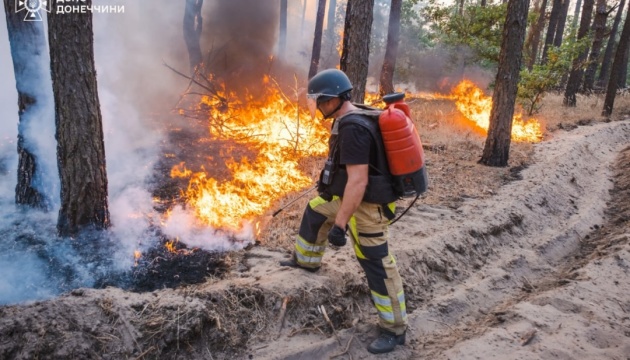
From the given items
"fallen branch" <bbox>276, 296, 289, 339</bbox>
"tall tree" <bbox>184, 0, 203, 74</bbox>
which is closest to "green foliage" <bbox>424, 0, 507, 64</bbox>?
"tall tree" <bbox>184, 0, 203, 74</bbox>

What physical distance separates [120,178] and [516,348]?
6138mm

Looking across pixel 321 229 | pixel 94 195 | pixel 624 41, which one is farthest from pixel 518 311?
pixel 624 41

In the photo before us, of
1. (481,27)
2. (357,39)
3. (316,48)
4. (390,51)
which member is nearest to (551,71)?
(481,27)

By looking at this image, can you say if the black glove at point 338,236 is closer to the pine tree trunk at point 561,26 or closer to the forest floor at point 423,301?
the forest floor at point 423,301

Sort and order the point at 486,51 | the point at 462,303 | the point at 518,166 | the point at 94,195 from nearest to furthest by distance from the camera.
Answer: the point at 462,303 → the point at 94,195 → the point at 518,166 → the point at 486,51

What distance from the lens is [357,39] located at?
7293 millimetres

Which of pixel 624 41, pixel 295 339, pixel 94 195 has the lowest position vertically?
pixel 295 339

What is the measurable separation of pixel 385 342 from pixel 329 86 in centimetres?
230

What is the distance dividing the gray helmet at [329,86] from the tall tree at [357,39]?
163 inches

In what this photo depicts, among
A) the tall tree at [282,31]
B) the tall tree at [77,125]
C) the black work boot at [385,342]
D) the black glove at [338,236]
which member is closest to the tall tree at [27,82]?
the tall tree at [77,125]

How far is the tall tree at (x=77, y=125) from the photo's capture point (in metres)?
4.45

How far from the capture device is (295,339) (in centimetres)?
355

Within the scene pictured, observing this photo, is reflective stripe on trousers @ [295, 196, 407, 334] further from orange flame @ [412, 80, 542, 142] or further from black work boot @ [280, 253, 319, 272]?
orange flame @ [412, 80, 542, 142]

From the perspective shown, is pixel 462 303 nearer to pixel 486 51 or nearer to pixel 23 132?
pixel 23 132
